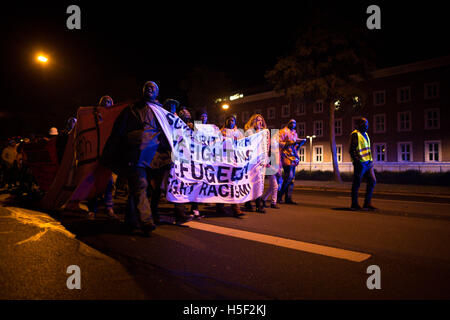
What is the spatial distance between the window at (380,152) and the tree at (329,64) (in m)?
15.1

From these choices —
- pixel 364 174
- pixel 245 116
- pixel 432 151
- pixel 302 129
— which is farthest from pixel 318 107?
pixel 364 174

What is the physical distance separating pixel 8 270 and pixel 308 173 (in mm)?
26248

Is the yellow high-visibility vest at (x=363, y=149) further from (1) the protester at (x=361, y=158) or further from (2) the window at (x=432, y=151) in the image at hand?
(2) the window at (x=432, y=151)

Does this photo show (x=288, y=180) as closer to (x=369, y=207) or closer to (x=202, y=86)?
(x=369, y=207)

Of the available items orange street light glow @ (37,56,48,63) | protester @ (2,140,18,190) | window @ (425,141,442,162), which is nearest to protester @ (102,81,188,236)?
protester @ (2,140,18,190)

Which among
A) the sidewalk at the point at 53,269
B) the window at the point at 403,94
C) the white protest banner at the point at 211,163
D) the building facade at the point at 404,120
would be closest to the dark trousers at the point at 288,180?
the white protest banner at the point at 211,163

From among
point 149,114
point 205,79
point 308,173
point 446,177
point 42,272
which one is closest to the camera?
point 42,272

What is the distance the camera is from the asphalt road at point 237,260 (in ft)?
8.76

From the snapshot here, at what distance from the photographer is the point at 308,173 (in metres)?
27.6

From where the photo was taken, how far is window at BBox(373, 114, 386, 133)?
36.2m

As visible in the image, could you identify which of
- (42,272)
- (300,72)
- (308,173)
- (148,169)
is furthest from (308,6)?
(42,272)
